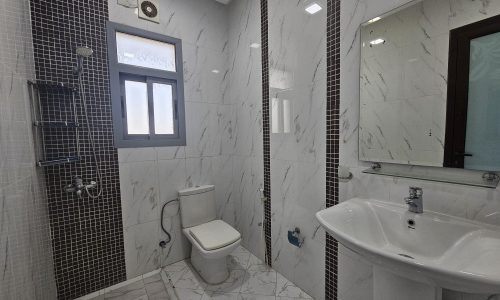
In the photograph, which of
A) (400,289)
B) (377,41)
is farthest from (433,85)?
(400,289)

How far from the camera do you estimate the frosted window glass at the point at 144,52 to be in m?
1.96

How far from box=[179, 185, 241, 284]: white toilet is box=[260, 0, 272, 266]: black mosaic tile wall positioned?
0.37 meters

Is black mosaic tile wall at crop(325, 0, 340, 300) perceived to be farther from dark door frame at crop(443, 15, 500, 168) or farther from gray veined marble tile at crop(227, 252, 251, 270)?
gray veined marble tile at crop(227, 252, 251, 270)

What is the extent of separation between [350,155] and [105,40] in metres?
2.18

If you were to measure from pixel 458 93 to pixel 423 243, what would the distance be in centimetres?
72

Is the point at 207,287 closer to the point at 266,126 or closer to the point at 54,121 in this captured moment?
the point at 266,126

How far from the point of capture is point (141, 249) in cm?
209

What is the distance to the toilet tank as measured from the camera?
2199 millimetres

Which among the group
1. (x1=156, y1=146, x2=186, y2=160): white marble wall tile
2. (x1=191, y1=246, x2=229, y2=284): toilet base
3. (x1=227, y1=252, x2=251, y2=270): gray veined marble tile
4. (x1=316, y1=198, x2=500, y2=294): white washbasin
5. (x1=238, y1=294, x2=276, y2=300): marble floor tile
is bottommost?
(x1=238, y1=294, x2=276, y2=300): marble floor tile

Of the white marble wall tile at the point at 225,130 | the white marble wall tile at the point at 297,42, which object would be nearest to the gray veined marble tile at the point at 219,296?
the white marble wall tile at the point at 225,130

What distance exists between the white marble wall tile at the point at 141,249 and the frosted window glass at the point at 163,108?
96 centimetres

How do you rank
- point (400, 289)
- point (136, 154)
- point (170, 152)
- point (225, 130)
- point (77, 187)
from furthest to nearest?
point (225, 130), point (170, 152), point (136, 154), point (77, 187), point (400, 289)

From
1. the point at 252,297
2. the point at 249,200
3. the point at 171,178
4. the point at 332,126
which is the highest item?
the point at 332,126

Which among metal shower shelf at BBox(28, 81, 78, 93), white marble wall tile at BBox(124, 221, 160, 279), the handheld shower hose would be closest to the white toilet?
white marble wall tile at BBox(124, 221, 160, 279)
